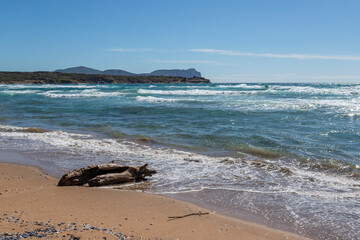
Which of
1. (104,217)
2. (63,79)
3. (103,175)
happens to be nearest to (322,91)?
(103,175)

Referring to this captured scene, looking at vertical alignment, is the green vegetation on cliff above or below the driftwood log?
above

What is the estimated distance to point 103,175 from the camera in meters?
6.81

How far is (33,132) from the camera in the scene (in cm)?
1343

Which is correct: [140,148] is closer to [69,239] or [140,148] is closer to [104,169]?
[104,169]

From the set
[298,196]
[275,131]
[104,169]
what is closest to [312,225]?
[298,196]

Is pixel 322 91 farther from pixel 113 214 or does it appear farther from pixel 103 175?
pixel 113 214

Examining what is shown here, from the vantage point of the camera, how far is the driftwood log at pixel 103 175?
6.60 metres

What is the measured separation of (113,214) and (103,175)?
1927 millimetres

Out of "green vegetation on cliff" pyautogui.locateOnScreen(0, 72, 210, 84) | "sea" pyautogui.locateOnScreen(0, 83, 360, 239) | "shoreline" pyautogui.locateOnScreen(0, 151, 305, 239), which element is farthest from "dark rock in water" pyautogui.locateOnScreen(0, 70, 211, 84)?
"shoreline" pyautogui.locateOnScreen(0, 151, 305, 239)

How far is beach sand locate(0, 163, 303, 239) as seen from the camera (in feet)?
13.9

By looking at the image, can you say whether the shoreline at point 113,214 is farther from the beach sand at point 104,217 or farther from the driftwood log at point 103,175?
the driftwood log at point 103,175

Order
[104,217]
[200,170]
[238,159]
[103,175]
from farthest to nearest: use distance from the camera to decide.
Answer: [238,159] → [200,170] → [103,175] → [104,217]

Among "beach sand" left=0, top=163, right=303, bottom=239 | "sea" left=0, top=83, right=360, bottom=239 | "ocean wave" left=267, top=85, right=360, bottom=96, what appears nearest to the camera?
"beach sand" left=0, top=163, right=303, bottom=239

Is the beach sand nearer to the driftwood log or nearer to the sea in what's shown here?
the driftwood log
